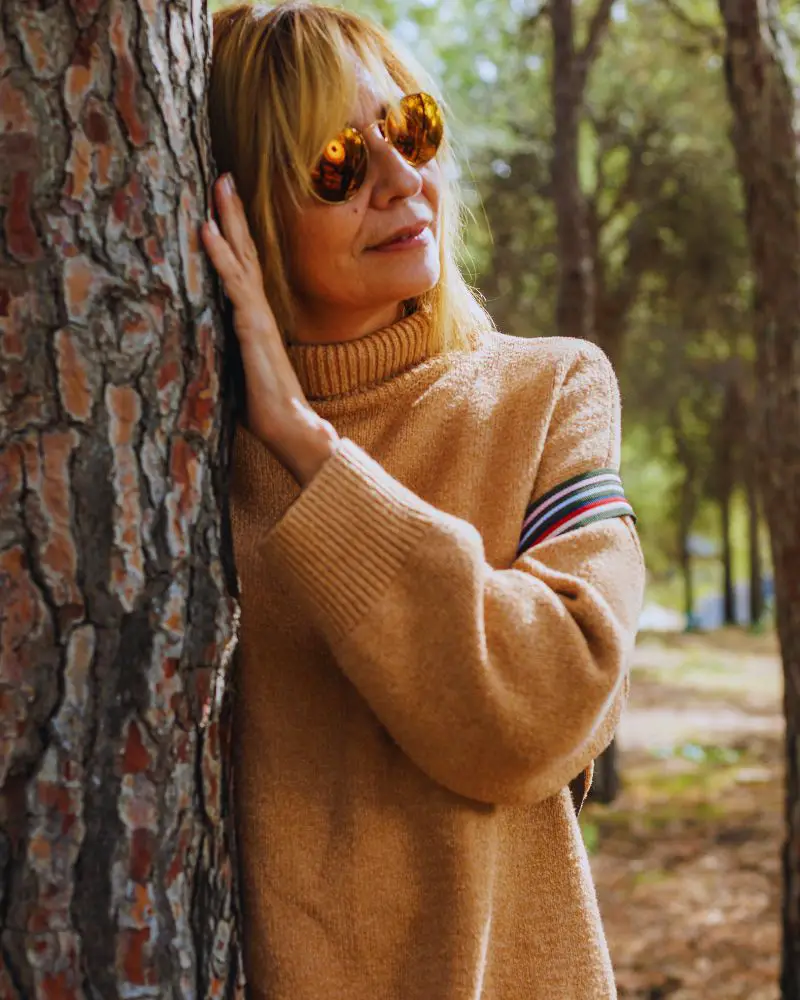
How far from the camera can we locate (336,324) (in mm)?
1962

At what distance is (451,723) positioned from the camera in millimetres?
1542

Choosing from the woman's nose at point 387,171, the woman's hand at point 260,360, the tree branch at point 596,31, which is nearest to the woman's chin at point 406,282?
the woman's nose at point 387,171

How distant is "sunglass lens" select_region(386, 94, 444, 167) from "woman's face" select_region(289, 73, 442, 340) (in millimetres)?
18

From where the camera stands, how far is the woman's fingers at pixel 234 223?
5.51ft

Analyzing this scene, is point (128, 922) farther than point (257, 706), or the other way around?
point (257, 706)

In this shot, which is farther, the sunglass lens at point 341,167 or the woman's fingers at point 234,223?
the sunglass lens at point 341,167

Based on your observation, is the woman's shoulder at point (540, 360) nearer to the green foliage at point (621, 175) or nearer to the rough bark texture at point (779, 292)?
the rough bark texture at point (779, 292)

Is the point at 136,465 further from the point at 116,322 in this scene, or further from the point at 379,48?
the point at 379,48

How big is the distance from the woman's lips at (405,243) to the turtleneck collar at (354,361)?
133 millimetres

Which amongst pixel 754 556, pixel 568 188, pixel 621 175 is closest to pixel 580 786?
pixel 568 188

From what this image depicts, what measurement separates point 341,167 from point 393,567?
2.19ft

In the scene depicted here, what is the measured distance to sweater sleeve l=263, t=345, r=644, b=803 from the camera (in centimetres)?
153

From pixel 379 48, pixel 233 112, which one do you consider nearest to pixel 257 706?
pixel 233 112

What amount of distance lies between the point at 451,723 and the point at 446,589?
0.17 metres
